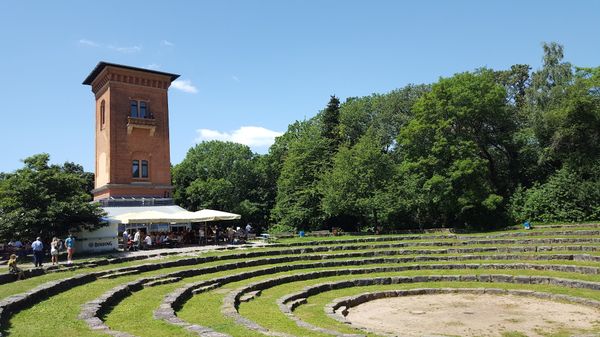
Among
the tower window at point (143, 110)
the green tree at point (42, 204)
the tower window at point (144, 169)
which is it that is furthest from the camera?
the tower window at point (143, 110)

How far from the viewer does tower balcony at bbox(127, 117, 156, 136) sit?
37.3 metres

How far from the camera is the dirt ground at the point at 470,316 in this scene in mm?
13641

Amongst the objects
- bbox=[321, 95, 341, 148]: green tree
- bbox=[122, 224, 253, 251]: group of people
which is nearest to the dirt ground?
bbox=[122, 224, 253, 251]: group of people

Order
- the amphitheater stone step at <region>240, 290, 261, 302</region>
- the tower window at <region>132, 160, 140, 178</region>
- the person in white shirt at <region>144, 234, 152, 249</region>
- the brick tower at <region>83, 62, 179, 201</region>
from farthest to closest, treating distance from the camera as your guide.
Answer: the tower window at <region>132, 160, 140, 178</region> → the brick tower at <region>83, 62, 179, 201</region> → the person in white shirt at <region>144, 234, 152, 249</region> → the amphitheater stone step at <region>240, 290, 261, 302</region>

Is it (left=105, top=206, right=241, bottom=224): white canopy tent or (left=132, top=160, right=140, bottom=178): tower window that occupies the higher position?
(left=132, top=160, right=140, bottom=178): tower window

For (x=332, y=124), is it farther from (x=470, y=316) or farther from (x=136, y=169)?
(x=470, y=316)

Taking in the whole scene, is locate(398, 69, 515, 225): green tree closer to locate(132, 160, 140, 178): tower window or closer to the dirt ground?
the dirt ground

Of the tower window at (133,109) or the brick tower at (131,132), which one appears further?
the tower window at (133,109)

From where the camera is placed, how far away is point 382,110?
56.5 meters

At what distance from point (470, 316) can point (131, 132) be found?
1171 inches

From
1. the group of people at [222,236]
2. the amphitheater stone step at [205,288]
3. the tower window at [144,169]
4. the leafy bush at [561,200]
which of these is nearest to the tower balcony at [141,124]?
the tower window at [144,169]

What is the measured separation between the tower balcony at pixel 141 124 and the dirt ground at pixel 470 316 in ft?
84.4

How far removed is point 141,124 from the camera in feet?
124

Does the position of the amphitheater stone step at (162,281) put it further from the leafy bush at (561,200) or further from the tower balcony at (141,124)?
the leafy bush at (561,200)
